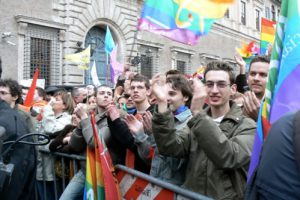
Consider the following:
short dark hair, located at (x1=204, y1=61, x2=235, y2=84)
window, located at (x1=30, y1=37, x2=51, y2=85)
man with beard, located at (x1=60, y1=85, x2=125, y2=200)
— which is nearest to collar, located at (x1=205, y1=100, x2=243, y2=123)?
short dark hair, located at (x1=204, y1=61, x2=235, y2=84)

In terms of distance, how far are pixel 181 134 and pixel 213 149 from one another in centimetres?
44

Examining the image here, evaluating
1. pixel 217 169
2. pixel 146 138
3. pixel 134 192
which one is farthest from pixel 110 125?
pixel 217 169

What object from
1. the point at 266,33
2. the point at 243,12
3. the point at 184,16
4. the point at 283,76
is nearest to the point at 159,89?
the point at 283,76

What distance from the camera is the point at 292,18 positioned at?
1684mm

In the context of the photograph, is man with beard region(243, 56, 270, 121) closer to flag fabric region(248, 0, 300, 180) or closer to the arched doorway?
flag fabric region(248, 0, 300, 180)

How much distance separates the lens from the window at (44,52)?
15.5 m

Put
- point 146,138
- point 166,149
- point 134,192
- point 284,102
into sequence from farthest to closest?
point 146,138 → point 134,192 → point 166,149 → point 284,102

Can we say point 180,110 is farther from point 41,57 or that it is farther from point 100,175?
point 41,57

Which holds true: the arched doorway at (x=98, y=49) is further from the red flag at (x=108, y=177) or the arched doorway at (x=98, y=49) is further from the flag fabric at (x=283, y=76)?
the flag fabric at (x=283, y=76)

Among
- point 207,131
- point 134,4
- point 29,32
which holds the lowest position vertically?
point 207,131

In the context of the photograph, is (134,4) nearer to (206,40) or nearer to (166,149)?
(206,40)

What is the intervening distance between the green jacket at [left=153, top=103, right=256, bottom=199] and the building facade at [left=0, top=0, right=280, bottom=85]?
12998mm

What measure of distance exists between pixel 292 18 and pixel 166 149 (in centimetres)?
116

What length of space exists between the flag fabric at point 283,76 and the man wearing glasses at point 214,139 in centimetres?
47
